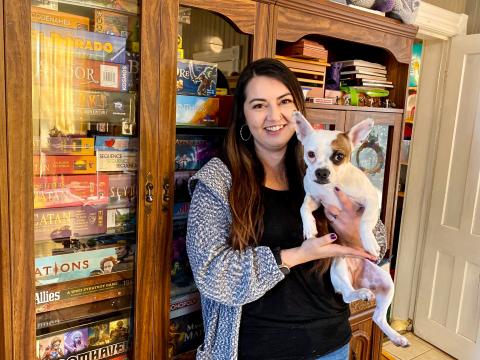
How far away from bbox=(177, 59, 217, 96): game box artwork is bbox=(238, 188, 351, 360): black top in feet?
1.49

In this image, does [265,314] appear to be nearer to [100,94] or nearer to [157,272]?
[157,272]

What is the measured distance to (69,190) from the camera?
1.17 metres

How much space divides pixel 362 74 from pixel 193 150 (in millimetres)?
899

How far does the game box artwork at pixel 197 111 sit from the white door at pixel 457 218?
1.74m

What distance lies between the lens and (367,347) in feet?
6.26

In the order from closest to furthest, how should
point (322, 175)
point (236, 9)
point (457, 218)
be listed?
point (322, 175), point (236, 9), point (457, 218)

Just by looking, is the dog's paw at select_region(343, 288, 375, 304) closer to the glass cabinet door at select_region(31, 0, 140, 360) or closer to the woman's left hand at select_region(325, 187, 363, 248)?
the woman's left hand at select_region(325, 187, 363, 248)

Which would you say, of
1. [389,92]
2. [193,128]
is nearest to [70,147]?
[193,128]

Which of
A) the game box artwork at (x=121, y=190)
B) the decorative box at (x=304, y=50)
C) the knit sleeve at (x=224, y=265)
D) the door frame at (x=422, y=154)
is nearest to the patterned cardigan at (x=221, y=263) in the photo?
the knit sleeve at (x=224, y=265)

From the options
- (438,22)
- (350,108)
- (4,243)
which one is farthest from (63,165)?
(438,22)

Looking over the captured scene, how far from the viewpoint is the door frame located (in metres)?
2.46

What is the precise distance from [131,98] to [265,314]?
29.3 inches

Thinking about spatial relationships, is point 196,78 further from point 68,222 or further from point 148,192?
point 68,222

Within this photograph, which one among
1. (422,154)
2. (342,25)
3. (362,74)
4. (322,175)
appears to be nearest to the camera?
(322,175)
